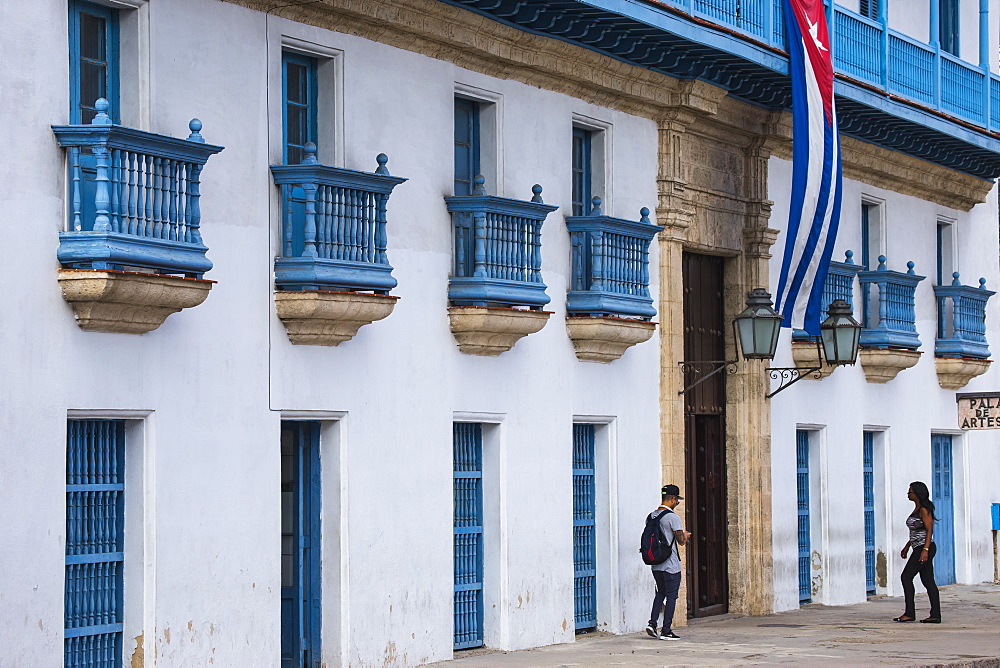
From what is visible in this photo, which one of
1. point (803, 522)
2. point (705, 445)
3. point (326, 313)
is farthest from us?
point (803, 522)

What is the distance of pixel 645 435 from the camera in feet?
57.6

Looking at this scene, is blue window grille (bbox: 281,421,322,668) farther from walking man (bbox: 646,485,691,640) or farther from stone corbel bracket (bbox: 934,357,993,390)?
stone corbel bracket (bbox: 934,357,993,390)

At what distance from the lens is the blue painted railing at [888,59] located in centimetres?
1800

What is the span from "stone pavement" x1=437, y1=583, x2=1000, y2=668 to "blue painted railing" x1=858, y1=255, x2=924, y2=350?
3548 mm

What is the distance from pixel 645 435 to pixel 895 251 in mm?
7165

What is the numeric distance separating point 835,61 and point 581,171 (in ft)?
13.8

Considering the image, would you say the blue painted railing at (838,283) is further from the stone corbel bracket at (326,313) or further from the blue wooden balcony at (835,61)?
the stone corbel bracket at (326,313)

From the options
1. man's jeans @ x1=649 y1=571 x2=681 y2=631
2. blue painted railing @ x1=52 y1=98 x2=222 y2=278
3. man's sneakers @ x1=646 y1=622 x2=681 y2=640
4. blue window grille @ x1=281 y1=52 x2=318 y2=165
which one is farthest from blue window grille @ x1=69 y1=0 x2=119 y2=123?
man's sneakers @ x1=646 y1=622 x2=681 y2=640

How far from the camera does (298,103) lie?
13.4 m

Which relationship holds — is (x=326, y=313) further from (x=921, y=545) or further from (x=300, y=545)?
(x=921, y=545)

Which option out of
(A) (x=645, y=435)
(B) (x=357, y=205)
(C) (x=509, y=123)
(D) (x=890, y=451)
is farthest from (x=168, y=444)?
(D) (x=890, y=451)

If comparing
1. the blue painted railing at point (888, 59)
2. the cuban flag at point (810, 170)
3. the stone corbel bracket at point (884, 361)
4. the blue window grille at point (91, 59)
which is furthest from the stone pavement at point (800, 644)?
the blue painted railing at point (888, 59)

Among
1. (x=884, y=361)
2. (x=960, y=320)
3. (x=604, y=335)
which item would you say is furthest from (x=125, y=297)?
(x=960, y=320)

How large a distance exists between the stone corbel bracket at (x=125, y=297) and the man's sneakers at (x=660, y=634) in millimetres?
6795
